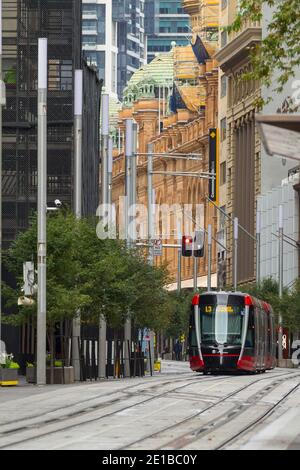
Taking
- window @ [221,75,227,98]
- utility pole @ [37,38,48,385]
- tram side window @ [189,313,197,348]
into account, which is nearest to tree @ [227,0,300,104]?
utility pole @ [37,38,48,385]

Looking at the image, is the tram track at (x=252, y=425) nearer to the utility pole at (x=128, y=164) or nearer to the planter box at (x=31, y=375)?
the planter box at (x=31, y=375)

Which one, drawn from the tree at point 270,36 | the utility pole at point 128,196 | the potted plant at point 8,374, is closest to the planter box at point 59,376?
the potted plant at point 8,374

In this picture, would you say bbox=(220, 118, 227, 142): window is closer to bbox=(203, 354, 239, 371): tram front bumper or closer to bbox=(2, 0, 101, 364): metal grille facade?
bbox=(2, 0, 101, 364): metal grille facade

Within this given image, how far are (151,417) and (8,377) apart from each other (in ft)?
71.0

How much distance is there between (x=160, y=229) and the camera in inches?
7264

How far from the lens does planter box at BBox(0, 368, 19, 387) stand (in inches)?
2087

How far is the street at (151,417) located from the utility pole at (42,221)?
3.03 metres

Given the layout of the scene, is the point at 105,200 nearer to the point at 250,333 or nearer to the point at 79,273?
the point at 250,333

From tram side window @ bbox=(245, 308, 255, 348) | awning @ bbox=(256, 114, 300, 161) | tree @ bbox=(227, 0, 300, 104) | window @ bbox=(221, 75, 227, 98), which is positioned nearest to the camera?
awning @ bbox=(256, 114, 300, 161)

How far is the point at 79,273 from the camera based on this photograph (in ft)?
189

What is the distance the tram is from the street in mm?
13818

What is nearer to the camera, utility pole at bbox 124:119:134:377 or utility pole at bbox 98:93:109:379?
utility pole at bbox 98:93:109:379

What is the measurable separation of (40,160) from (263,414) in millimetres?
20995
